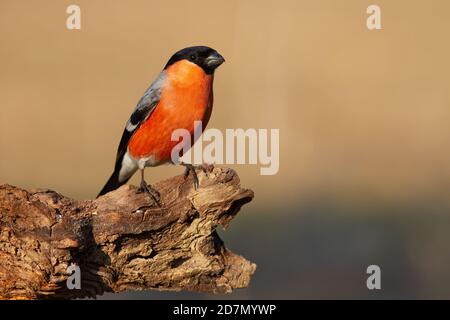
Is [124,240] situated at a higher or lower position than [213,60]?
lower

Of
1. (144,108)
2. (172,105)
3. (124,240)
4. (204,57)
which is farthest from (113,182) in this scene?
(124,240)

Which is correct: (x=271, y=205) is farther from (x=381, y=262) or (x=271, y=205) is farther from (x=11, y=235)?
(x=11, y=235)

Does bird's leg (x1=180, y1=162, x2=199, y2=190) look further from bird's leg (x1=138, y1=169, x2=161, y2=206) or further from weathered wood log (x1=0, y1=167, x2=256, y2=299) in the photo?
bird's leg (x1=138, y1=169, x2=161, y2=206)

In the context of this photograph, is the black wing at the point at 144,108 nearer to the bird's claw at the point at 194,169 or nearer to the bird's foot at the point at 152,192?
the bird's claw at the point at 194,169

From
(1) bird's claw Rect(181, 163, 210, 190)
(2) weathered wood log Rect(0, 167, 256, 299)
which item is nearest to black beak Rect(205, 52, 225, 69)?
(1) bird's claw Rect(181, 163, 210, 190)

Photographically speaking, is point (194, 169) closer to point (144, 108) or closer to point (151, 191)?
point (151, 191)

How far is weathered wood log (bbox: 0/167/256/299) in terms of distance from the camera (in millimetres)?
5633

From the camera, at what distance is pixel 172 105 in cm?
696

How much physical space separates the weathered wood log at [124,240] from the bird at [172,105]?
72 centimetres

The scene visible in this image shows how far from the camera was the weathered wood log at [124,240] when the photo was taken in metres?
5.63

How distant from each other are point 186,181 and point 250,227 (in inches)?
209

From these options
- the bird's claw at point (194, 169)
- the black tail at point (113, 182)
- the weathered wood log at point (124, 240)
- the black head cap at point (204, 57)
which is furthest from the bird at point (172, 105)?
the weathered wood log at point (124, 240)

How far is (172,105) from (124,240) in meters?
1.30

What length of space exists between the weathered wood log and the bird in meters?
0.72
